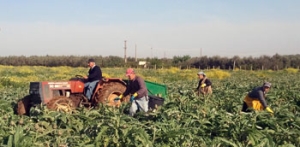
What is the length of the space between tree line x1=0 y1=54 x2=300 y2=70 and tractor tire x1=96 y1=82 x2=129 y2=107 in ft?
159

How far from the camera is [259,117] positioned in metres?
8.27

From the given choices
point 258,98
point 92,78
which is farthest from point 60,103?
point 258,98

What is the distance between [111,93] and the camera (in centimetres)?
1200

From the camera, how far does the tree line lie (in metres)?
64.1

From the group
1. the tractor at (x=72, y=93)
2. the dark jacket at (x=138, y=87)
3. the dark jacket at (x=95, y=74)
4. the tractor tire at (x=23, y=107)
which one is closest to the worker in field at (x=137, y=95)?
the dark jacket at (x=138, y=87)

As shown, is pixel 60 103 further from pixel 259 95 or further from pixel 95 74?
pixel 259 95

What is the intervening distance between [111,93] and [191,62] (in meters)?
58.4

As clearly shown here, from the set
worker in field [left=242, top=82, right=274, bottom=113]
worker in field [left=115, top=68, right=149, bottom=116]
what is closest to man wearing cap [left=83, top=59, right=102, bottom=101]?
worker in field [left=115, top=68, right=149, bottom=116]

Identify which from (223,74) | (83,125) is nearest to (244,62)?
(223,74)

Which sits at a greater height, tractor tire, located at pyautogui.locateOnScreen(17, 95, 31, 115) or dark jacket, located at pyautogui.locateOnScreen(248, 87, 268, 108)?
dark jacket, located at pyautogui.locateOnScreen(248, 87, 268, 108)

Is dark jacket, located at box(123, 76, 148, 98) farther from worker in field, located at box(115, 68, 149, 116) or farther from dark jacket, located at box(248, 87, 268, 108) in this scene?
dark jacket, located at box(248, 87, 268, 108)

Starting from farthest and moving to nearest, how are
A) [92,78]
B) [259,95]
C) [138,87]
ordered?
[92,78] → [138,87] → [259,95]

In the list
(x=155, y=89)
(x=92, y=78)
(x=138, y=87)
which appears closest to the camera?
(x=138, y=87)

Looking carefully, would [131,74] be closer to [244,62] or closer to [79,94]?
[79,94]
